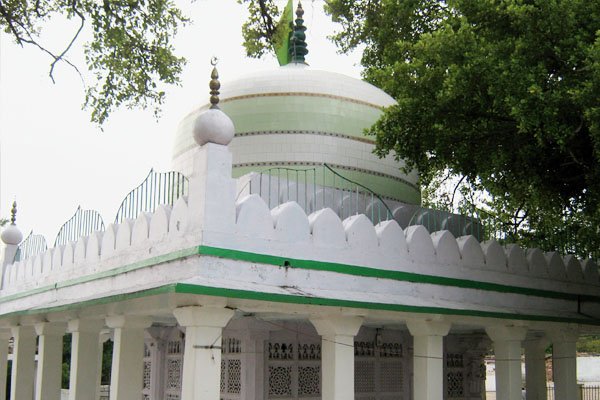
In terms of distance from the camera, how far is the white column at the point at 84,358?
9.31 meters

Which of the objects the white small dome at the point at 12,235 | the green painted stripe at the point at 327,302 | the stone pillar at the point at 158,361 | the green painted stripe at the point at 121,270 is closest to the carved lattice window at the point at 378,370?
the green painted stripe at the point at 327,302

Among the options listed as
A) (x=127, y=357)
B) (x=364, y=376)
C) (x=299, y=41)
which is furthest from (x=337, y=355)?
(x=299, y=41)

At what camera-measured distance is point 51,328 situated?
35.1 ft

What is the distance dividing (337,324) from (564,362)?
4267 mm

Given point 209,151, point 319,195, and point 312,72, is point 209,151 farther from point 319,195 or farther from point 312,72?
point 312,72

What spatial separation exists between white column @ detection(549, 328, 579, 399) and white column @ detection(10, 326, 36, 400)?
8257 mm

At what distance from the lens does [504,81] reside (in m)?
8.59

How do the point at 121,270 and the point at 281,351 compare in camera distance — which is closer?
the point at 121,270

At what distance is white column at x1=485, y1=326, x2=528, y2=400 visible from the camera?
9352mm

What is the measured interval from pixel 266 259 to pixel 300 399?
3.39 meters

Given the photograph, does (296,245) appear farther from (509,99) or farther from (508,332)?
(508,332)

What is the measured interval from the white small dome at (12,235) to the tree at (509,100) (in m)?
7.53

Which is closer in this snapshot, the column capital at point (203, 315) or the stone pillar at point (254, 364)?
the column capital at point (203, 315)

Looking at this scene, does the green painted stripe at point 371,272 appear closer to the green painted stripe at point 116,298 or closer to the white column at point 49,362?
the green painted stripe at point 116,298
